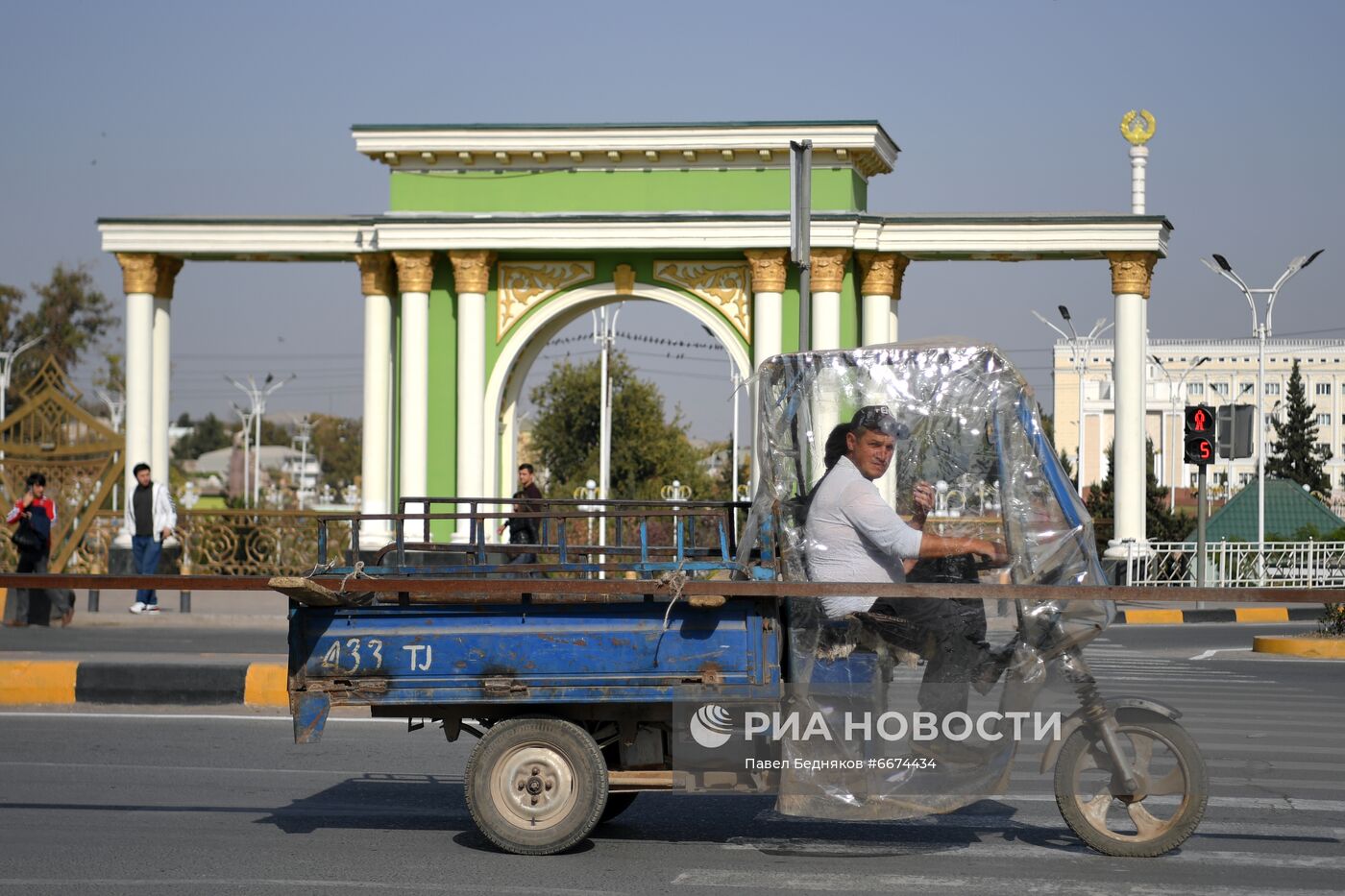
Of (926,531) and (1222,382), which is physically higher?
(1222,382)

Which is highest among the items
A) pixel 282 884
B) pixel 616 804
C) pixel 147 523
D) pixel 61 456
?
pixel 61 456

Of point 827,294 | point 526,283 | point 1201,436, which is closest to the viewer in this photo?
point 1201,436

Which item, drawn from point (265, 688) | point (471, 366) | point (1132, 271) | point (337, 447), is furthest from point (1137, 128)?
point (337, 447)

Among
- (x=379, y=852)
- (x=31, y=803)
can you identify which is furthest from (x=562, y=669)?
(x=31, y=803)

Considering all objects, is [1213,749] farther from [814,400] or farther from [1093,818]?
[814,400]

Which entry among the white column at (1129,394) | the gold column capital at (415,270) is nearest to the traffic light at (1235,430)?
the white column at (1129,394)

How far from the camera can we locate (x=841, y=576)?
6.89m

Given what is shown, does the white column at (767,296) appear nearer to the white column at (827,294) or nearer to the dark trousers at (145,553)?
the white column at (827,294)

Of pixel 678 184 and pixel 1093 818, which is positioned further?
pixel 678 184

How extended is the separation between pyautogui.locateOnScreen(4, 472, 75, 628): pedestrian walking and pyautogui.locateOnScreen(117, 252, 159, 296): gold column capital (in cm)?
704

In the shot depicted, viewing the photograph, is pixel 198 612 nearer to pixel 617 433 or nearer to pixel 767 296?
pixel 767 296

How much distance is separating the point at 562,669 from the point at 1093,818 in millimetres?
2293

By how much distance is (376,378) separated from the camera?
86.4ft

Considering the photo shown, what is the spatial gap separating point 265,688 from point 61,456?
12722mm
